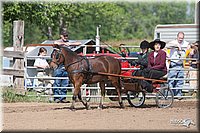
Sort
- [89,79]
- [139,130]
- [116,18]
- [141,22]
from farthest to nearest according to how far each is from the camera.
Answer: [141,22], [116,18], [89,79], [139,130]

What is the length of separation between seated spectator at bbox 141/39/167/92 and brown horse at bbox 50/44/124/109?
2.40ft

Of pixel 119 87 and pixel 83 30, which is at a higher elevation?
pixel 83 30

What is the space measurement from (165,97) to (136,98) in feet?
3.08

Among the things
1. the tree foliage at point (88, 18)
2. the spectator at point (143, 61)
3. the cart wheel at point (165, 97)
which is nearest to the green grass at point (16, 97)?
the spectator at point (143, 61)

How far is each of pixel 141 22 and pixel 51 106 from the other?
46208mm

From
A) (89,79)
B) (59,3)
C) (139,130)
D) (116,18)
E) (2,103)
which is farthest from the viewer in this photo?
(116,18)

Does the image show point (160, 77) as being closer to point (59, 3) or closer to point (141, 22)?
point (59, 3)

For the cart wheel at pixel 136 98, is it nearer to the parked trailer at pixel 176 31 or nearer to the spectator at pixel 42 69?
the spectator at pixel 42 69

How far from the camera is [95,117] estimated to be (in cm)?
1134

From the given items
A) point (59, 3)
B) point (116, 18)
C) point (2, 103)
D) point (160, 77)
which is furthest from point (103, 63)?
point (116, 18)

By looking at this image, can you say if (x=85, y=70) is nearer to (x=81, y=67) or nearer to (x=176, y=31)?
(x=81, y=67)

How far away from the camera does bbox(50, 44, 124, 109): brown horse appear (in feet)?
41.8

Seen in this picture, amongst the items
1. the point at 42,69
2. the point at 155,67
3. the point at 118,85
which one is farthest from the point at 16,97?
the point at 155,67

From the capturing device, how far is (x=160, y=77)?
1358 cm
